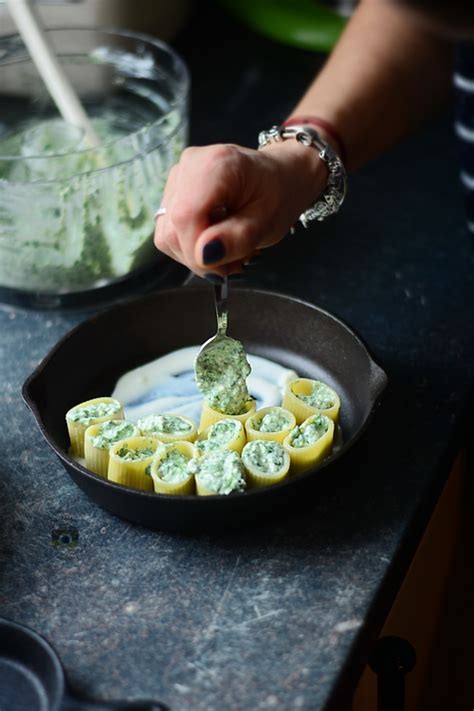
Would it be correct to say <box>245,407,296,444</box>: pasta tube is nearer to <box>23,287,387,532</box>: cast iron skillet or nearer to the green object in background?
<box>23,287,387,532</box>: cast iron skillet

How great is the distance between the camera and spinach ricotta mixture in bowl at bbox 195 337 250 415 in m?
0.89

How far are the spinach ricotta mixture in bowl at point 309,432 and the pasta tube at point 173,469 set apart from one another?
94 mm

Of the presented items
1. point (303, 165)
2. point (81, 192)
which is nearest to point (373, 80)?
point (303, 165)

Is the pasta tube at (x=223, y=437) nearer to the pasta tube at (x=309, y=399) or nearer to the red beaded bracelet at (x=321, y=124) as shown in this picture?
the pasta tube at (x=309, y=399)

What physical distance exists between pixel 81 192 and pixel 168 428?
0.31 meters

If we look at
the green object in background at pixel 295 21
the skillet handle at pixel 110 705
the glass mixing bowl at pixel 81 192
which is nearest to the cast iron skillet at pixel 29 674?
the skillet handle at pixel 110 705

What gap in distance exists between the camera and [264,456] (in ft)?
2.72

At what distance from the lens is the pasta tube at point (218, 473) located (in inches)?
31.2

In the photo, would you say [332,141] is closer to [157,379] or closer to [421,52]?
[421,52]

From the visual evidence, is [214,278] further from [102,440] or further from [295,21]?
[295,21]

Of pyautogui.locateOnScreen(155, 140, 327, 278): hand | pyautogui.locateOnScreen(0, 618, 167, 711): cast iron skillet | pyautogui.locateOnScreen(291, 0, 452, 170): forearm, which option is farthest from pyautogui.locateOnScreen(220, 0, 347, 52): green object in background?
pyautogui.locateOnScreen(0, 618, 167, 711): cast iron skillet

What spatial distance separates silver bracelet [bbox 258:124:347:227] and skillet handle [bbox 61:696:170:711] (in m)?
0.53

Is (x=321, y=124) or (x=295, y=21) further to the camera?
(x=295, y=21)

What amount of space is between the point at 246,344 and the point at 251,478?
248 millimetres
